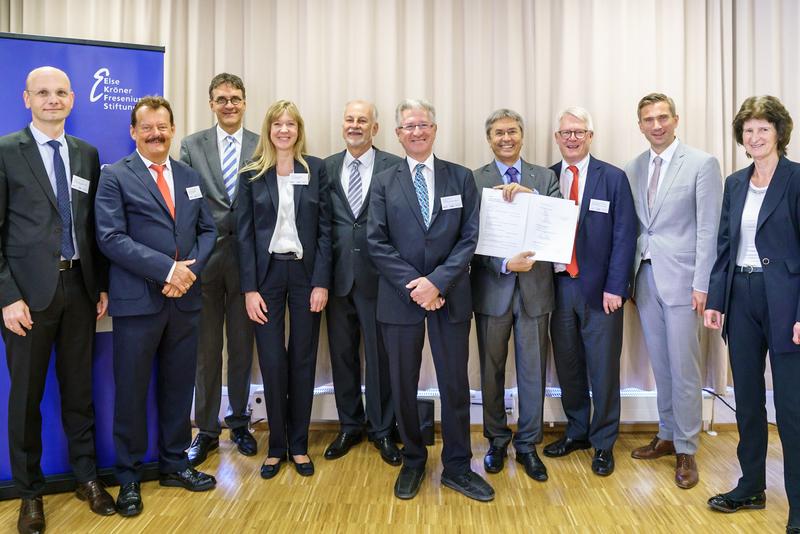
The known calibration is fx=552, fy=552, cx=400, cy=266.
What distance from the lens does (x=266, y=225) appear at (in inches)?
113

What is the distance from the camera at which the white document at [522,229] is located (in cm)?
287

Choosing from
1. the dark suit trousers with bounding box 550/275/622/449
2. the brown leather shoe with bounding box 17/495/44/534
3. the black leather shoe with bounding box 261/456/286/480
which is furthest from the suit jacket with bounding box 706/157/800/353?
the brown leather shoe with bounding box 17/495/44/534

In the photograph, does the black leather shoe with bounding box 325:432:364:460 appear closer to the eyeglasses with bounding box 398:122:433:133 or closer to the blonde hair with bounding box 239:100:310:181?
the blonde hair with bounding box 239:100:310:181

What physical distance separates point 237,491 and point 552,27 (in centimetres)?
346

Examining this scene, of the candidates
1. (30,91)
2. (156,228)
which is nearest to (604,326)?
(156,228)

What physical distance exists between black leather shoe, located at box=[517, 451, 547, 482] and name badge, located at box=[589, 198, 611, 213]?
4.55 feet

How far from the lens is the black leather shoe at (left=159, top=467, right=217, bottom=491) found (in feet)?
9.27

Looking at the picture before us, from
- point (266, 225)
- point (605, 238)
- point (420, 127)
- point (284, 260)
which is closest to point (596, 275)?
point (605, 238)

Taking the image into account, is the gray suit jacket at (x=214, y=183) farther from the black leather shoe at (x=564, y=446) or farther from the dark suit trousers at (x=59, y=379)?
the black leather shoe at (x=564, y=446)

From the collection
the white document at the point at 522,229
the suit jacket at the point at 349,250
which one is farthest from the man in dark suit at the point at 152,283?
the white document at the point at 522,229

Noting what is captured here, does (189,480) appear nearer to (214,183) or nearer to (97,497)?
(97,497)

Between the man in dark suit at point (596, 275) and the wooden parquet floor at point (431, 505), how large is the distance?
0.96ft

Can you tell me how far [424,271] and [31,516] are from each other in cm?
208

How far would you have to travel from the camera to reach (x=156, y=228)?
A: 8.80 feet
